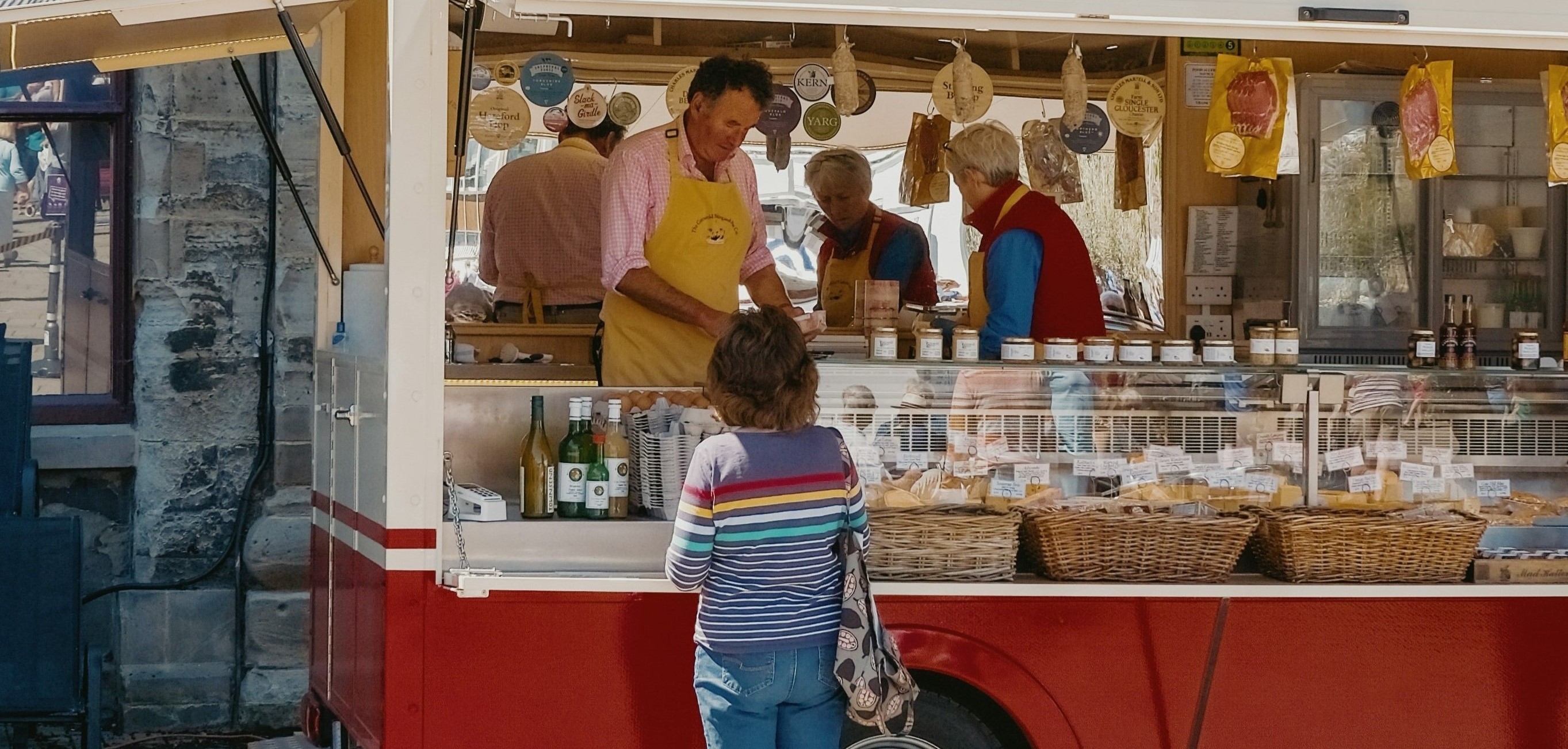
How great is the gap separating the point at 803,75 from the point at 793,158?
398mm

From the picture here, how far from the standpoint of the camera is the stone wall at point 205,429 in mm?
6020

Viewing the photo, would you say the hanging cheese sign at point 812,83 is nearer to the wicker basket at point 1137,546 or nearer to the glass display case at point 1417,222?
the glass display case at point 1417,222

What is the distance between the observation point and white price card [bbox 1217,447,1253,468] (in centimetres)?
414

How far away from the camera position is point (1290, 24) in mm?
3719

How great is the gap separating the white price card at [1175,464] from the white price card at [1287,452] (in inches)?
8.6

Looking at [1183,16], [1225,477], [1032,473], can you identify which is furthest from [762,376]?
[1225,477]

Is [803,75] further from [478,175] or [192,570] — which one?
[192,570]

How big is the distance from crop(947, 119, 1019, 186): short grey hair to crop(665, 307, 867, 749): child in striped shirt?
2122mm

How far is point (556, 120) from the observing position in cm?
760

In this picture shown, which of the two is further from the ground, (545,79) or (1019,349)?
(545,79)

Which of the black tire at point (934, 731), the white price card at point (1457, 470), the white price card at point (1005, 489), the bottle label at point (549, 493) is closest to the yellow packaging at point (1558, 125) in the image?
the white price card at point (1457, 470)

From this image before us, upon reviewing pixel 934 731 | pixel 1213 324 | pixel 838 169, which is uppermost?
pixel 838 169

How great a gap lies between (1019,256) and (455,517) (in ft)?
7.08

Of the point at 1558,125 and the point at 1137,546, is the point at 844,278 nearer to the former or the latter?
the point at 1558,125
